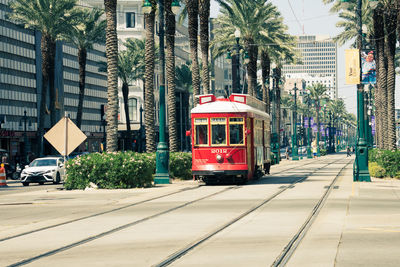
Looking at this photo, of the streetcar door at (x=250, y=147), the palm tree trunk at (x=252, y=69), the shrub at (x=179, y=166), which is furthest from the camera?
the palm tree trunk at (x=252, y=69)

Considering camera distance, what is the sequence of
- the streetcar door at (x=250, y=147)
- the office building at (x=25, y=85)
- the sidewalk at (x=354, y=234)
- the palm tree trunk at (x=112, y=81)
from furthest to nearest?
the office building at (x=25, y=85)
the palm tree trunk at (x=112, y=81)
the streetcar door at (x=250, y=147)
the sidewalk at (x=354, y=234)

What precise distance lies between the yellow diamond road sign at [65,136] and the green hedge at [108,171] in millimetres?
1624

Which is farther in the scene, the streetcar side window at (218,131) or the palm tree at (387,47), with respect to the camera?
the palm tree at (387,47)

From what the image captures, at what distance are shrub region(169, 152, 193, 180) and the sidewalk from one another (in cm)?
1485

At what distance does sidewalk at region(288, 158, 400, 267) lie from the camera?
10617 mm

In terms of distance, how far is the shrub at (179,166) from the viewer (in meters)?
37.3

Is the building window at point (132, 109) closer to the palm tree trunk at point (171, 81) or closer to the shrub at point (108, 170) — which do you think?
the palm tree trunk at point (171, 81)

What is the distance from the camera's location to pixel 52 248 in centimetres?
1252

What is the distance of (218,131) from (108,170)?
4.70 m

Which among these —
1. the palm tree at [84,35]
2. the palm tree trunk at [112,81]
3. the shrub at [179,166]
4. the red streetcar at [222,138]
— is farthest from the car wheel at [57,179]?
the palm tree at [84,35]

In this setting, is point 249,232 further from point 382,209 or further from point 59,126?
point 59,126

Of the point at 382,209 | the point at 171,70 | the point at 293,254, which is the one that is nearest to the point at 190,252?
the point at 293,254

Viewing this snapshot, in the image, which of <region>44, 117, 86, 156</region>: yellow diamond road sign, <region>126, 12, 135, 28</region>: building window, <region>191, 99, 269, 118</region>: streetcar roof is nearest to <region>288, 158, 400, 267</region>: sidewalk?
<region>191, 99, 269, 118</region>: streetcar roof

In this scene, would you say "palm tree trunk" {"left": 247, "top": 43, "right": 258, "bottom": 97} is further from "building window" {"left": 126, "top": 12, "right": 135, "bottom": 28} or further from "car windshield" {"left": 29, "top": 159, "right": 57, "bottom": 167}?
"building window" {"left": 126, "top": 12, "right": 135, "bottom": 28}
